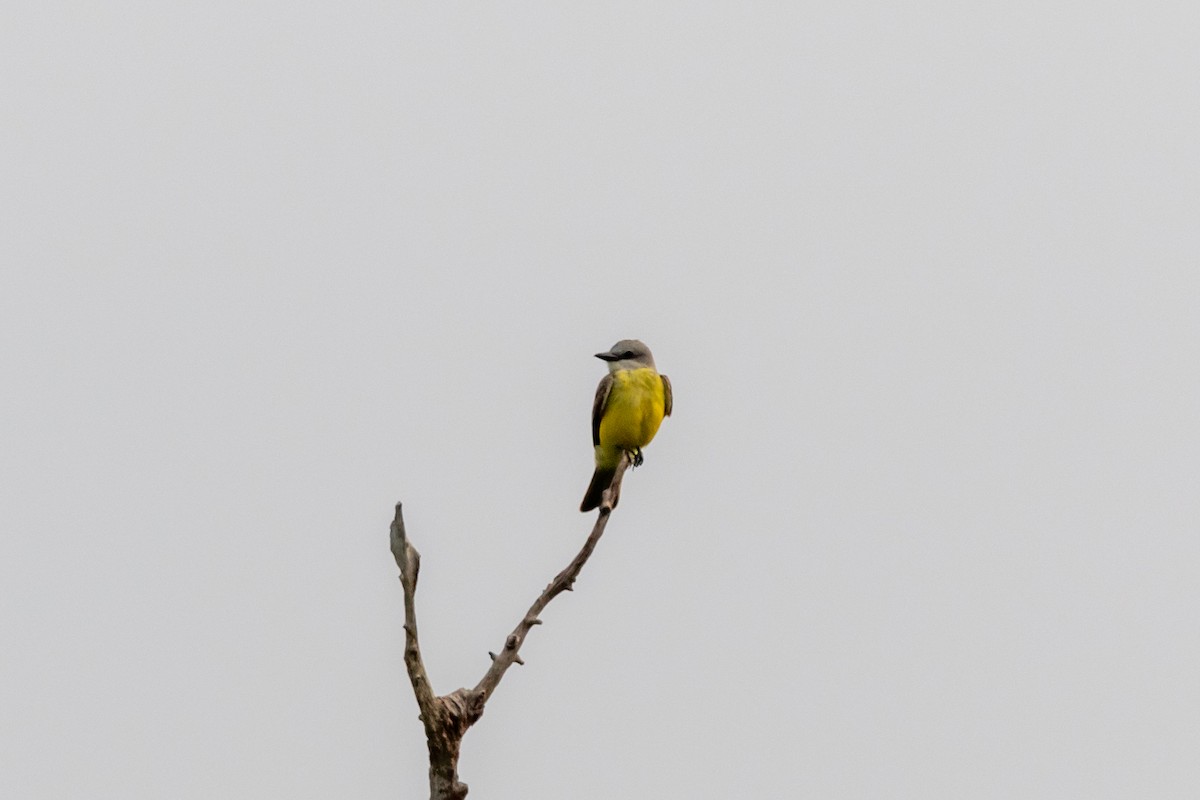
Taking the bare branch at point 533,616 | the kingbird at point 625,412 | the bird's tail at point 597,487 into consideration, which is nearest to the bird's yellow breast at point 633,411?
the kingbird at point 625,412

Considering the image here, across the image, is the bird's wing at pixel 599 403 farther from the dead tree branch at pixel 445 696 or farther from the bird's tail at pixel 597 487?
the dead tree branch at pixel 445 696

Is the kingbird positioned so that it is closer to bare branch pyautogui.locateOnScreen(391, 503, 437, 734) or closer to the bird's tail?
the bird's tail

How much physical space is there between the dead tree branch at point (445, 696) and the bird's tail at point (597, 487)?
4.01m

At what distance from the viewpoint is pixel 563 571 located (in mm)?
10945

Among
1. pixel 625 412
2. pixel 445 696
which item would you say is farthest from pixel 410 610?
pixel 625 412

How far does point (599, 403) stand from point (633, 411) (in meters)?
0.40

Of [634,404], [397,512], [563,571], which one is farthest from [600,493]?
[397,512]

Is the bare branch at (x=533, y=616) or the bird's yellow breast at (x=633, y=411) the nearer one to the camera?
the bare branch at (x=533, y=616)

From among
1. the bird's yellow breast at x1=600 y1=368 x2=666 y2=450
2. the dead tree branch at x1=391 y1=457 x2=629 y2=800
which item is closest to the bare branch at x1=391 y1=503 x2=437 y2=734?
the dead tree branch at x1=391 y1=457 x2=629 y2=800

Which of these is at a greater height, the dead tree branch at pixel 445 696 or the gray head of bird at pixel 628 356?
the gray head of bird at pixel 628 356

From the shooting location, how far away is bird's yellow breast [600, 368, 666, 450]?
47.3 ft

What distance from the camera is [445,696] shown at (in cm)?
1044

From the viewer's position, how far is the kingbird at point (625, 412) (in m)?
14.4

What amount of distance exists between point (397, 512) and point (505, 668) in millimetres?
1282
